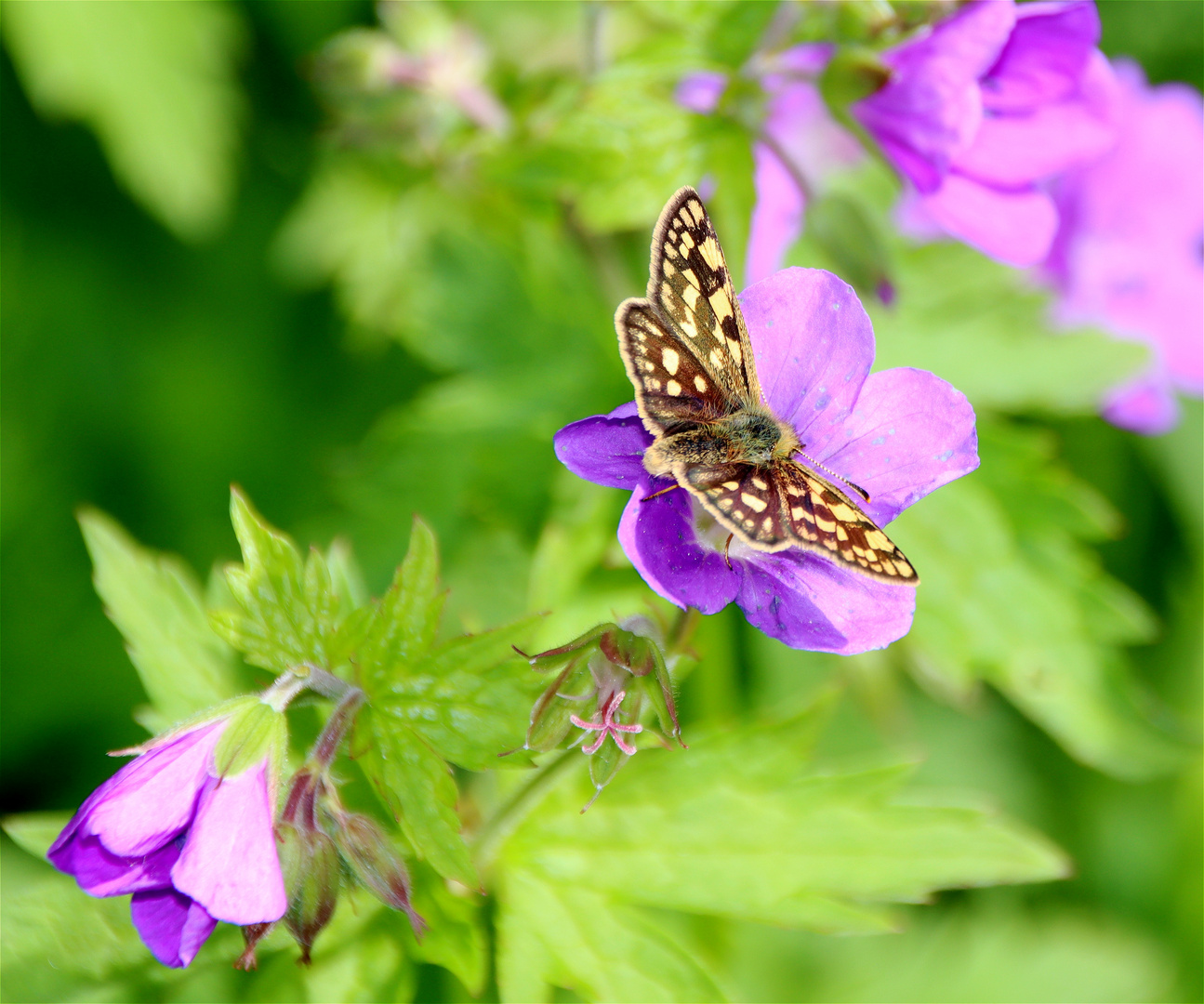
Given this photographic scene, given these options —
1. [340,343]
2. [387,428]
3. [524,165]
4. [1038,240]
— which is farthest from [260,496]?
[1038,240]

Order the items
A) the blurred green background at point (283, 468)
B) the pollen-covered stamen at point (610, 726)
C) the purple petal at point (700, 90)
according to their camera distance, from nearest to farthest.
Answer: the pollen-covered stamen at point (610, 726)
the purple petal at point (700, 90)
the blurred green background at point (283, 468)

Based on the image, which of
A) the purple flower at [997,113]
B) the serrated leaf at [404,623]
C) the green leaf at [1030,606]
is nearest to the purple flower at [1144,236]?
the green leaf at [1030,606]

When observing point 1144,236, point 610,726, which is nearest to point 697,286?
point 610,726

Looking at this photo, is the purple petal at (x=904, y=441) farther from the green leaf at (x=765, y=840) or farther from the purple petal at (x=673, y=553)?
the green leaf at (x=765, y=840)

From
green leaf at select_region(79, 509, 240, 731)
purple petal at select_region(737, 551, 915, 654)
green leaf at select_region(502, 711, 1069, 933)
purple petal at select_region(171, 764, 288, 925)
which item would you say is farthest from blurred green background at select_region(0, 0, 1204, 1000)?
purple petal at select_region(171, 764, 288, 925)

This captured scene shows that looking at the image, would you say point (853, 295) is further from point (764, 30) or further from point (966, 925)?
point (966, 925)

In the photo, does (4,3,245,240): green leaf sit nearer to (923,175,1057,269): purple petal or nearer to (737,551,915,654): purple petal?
(923,175,1057,269): purple petal
